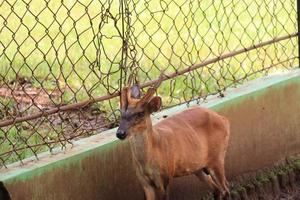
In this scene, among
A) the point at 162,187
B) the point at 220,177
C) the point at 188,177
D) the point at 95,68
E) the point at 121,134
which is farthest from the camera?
the point at 95,68

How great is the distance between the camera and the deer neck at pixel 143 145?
425 centimetres

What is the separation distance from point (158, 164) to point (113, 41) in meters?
2.91

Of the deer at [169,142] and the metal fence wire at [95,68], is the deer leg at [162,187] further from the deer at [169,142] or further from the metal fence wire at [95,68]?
the metal fence wire at [95,68]

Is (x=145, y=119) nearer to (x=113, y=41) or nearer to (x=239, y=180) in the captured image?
(x=239, y=180)

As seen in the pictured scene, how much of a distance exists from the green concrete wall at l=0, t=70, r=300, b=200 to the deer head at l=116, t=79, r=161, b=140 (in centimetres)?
45

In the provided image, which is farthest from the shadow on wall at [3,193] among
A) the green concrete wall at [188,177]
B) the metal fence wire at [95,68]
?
the metal fence wire at [95,68]

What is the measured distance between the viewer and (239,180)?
5.42 m

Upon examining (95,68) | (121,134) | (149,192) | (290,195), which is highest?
(121,134)

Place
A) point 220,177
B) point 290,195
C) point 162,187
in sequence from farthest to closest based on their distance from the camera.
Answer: point 290,195, point 220,177, point 162,187

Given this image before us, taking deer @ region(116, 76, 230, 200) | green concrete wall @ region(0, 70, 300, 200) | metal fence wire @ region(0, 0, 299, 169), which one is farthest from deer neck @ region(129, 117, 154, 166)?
metal fence wire @ region(0, 0, 299, 169)

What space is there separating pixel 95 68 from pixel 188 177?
5.72 ft

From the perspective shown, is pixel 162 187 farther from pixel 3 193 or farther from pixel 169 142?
pixel 3 193

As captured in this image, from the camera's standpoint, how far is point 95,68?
649cm

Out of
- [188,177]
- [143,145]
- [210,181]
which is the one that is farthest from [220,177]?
[143,145]
